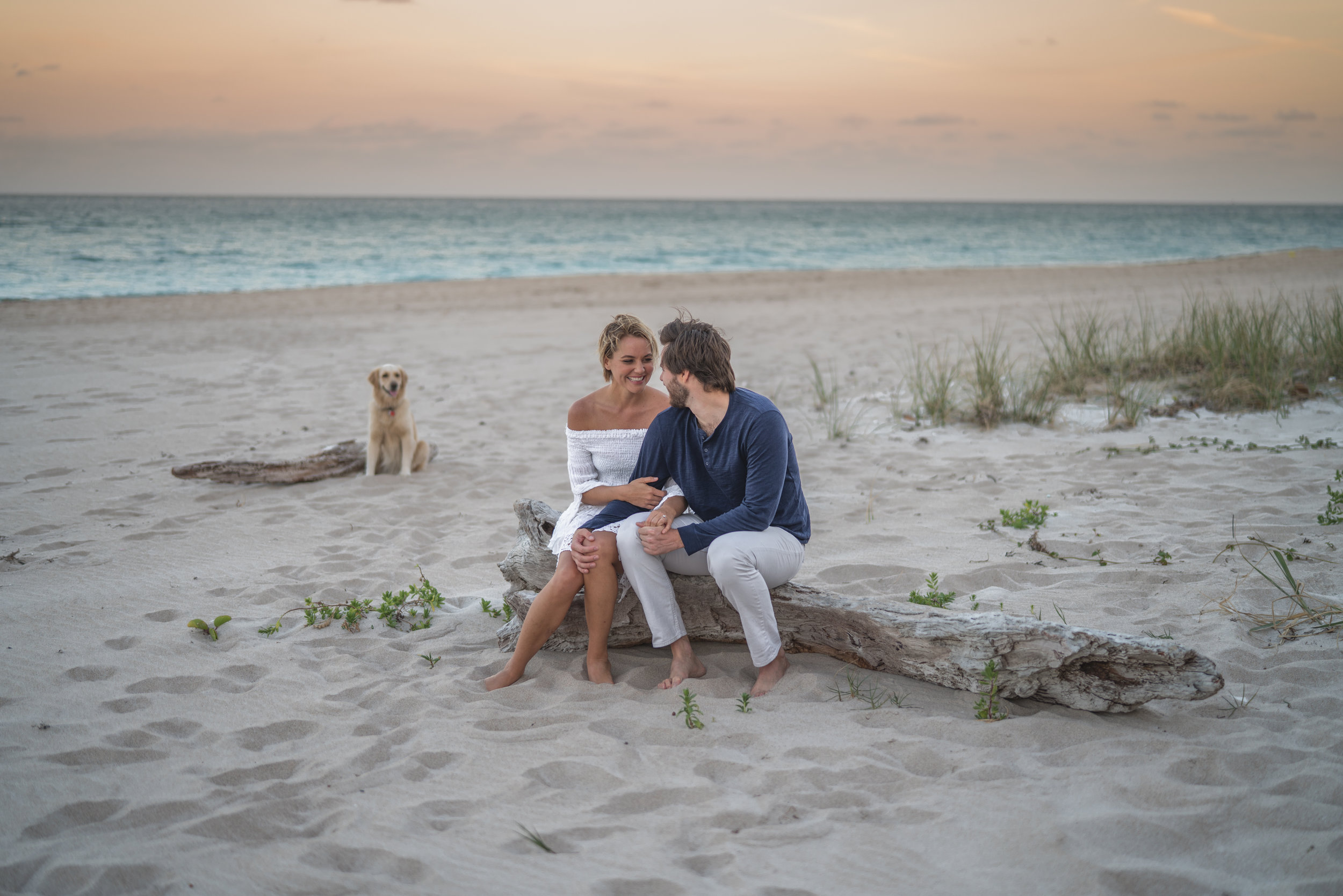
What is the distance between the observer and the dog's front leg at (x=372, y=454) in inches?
251

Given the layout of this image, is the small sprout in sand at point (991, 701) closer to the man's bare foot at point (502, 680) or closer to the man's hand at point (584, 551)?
the man's hand at point (584, 551)

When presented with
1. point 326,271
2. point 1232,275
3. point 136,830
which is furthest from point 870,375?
point 326,271

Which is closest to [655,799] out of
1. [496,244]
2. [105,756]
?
[105,756]

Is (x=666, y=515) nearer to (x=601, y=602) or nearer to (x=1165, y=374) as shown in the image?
(x=601, y=602)

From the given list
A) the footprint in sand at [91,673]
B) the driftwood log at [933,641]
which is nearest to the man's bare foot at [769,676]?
the driftwood log at [933,641]

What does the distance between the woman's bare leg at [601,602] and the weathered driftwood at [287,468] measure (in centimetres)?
377

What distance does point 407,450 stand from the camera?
6.48 m

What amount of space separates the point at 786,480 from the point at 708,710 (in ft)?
3.31

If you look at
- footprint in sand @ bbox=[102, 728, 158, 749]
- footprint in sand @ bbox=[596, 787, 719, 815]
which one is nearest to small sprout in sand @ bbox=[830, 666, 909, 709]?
footprint in sand @ bbox=[596, 787, 719, 815]

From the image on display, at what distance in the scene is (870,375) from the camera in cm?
978

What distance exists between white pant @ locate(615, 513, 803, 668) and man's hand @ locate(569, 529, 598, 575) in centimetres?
11

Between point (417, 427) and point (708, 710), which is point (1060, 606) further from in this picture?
point (417, 427)

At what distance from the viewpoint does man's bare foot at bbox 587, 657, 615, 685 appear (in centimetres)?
342

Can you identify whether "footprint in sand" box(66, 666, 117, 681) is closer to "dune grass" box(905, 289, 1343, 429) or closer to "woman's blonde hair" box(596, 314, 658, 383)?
"woman's blonde hair" box(596, 314, 658, 383)
